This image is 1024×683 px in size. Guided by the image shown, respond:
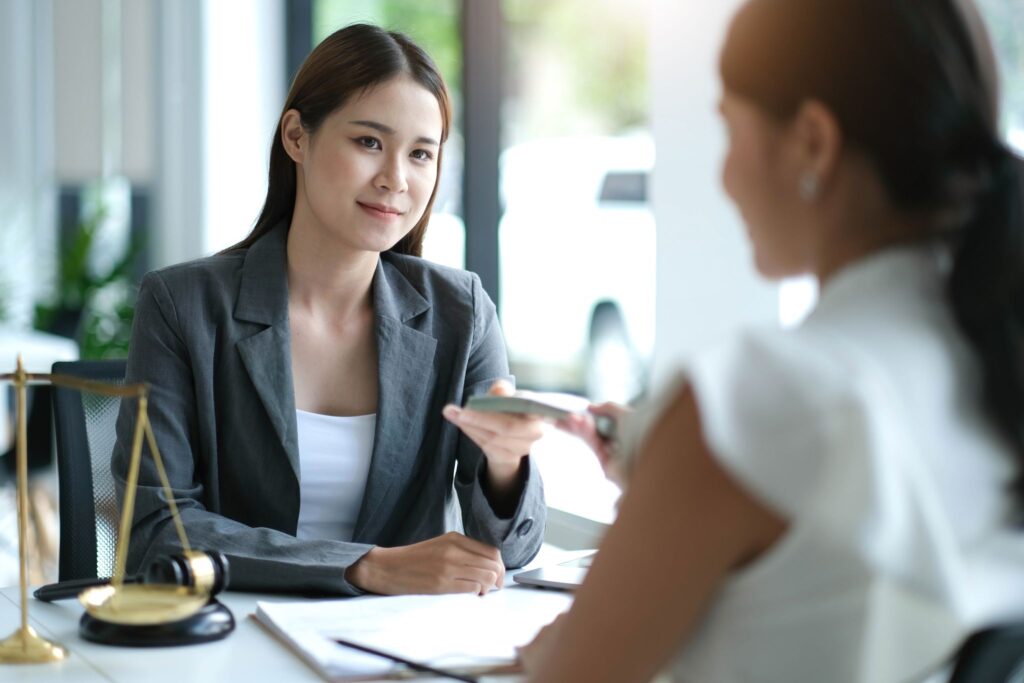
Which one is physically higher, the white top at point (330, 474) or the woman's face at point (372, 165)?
the woman's face at point (372, 165)

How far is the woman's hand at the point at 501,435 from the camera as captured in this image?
1.54m

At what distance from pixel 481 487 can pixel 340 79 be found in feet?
2.25

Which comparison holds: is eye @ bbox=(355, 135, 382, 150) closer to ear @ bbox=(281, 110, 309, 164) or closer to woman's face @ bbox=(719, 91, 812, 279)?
ear @ bbox=(281, 110, 309, 164)

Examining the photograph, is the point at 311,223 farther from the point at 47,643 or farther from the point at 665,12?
the point at 665,12

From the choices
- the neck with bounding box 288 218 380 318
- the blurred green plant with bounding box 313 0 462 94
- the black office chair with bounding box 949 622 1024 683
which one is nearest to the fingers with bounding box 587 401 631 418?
the black office chair with bounding box 949 622 1024 683

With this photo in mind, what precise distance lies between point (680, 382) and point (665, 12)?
210 cm

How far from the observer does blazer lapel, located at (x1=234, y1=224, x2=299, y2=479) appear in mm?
1865

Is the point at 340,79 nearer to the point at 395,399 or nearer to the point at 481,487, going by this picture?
the point at 395,399

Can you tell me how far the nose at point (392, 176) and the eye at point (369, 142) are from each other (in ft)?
0.09

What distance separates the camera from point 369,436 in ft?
6.44

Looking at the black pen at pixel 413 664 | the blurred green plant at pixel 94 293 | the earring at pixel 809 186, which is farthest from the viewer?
the blurred green plant at pixel 94 293

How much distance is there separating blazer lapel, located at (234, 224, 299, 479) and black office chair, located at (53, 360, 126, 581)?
29 centimetres

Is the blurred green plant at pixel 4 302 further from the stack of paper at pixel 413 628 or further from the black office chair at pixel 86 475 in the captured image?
the stack of paper at pixel 413 628

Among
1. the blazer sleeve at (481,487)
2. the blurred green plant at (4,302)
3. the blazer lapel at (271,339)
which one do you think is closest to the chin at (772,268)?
the blazer sleeve at (481,487)
